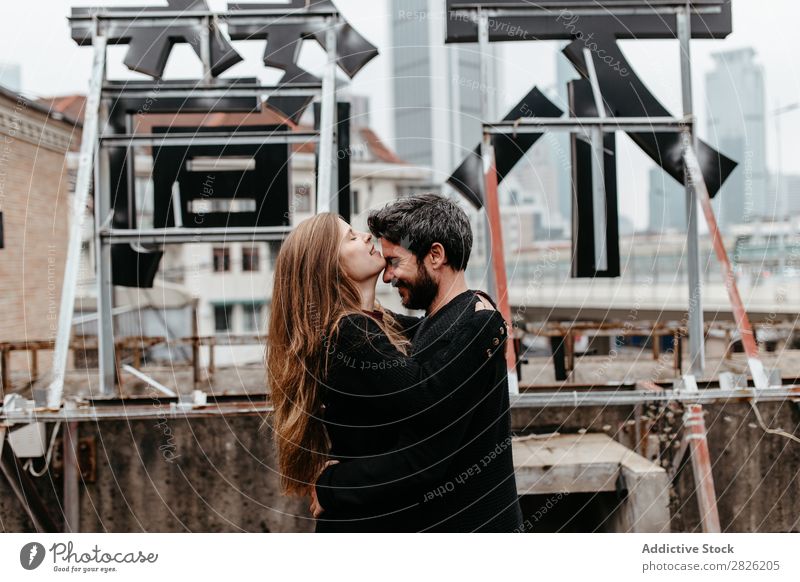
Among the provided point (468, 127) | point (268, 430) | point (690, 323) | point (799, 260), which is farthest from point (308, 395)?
point (799, 260)

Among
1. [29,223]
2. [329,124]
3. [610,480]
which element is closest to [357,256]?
[329,124]

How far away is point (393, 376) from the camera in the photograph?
176 cm

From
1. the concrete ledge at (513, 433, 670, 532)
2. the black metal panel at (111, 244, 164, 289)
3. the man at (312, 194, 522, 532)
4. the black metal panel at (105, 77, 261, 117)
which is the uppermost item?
the black metal panel at (105, 77, 261, 117)

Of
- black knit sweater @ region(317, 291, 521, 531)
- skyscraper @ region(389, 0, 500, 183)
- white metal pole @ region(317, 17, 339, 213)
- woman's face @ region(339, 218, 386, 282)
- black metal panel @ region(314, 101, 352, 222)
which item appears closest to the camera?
black knit sweater @ region(317, 291, 521, 531)

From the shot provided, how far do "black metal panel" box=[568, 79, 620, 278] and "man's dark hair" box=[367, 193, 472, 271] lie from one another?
1.77m

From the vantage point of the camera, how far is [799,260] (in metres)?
3.73

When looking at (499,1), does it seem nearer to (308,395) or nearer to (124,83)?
(124,83)

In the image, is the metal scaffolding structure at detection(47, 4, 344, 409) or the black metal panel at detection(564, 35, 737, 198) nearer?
the metal scaffolding structure at detection(47, 4, 344, 409)

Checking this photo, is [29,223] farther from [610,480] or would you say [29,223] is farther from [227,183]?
[610,480]

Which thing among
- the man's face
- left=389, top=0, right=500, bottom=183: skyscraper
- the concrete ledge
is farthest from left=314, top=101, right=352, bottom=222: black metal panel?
the man's face

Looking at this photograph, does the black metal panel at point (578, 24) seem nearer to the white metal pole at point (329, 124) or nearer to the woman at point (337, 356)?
the white metal pole at point (329, 124)

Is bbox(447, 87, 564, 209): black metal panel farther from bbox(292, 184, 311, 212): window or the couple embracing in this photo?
the couple embracing

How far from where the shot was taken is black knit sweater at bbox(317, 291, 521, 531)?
176 cm

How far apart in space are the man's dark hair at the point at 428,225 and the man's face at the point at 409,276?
24 mm
